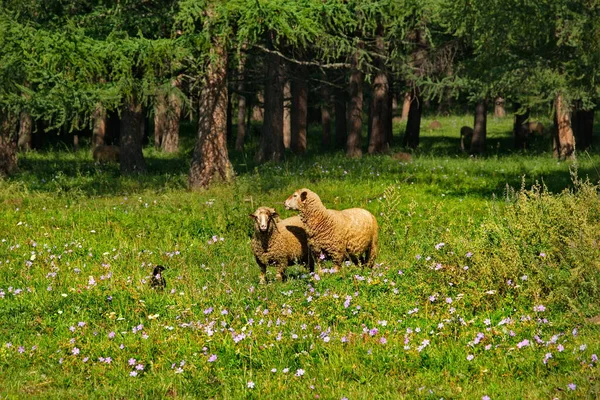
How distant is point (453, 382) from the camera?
672 centimetres

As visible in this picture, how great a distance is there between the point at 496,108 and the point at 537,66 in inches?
1386

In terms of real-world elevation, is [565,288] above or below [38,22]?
below

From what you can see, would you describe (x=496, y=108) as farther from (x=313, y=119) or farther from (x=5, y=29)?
(x=5, y=29)

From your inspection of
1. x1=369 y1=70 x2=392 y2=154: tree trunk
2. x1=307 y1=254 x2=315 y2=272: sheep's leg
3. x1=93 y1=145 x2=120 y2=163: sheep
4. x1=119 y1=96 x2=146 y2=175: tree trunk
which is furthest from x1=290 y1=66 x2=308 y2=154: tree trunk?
x1=307 y1=254 x2=315 y2=272: sheep's leg

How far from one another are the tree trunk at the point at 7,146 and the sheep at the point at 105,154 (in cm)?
534

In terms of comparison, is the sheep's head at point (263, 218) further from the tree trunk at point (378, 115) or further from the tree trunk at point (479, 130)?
the tree trunk at point (479, 130)

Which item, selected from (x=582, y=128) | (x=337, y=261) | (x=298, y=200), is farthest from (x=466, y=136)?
(x=298, y=200)

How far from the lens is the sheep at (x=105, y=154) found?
30.1 meters

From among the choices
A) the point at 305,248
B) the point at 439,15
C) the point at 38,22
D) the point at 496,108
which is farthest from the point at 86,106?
the point at 496,108

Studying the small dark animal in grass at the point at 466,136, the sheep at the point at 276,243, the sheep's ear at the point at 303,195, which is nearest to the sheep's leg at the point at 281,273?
the sheep at the point at 276,243

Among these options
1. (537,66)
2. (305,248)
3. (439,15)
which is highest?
(439,15)

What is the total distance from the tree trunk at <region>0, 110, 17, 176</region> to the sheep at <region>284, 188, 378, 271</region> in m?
16.3

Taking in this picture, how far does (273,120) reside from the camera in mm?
25922

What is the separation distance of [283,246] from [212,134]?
10.0 m
